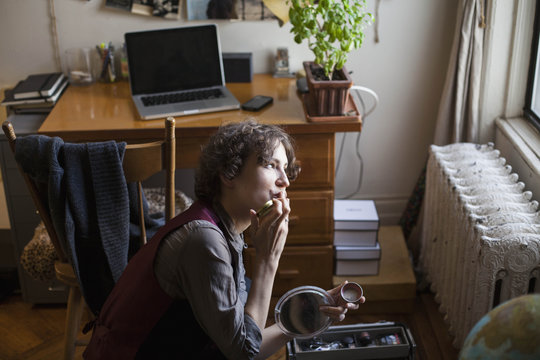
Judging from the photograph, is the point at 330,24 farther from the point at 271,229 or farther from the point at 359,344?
the point at 359,344

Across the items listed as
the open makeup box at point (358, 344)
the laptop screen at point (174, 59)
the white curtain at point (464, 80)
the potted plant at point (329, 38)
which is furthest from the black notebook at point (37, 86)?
the white curtain at point (464, 80)

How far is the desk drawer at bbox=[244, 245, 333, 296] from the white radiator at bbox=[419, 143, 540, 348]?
1.33 feet

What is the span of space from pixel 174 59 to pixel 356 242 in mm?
984

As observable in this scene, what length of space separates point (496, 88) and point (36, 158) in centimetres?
169

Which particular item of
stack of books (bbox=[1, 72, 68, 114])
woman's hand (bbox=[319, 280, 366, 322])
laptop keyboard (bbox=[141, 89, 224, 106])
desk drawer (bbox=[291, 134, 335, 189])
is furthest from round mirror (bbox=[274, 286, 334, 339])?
stack of books (bbox=[1, 72, 68, 114])

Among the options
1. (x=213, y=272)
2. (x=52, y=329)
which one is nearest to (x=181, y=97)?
(x=52, y=329)

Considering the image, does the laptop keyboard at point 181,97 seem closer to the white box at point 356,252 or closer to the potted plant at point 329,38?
the potted plant at point 329,38

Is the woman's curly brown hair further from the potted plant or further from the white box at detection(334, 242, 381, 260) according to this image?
the white box at detection(334, 242, 381, 260)

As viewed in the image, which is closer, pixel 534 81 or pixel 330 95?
pixel 330 95

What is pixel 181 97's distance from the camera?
2.29m

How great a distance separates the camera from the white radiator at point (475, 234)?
1719 millimetres

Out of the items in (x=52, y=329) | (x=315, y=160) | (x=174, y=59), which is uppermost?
(x=174, y=59)

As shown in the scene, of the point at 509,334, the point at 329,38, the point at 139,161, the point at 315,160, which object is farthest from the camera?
the point at 315,160

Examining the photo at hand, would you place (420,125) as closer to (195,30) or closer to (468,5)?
(468,5)
